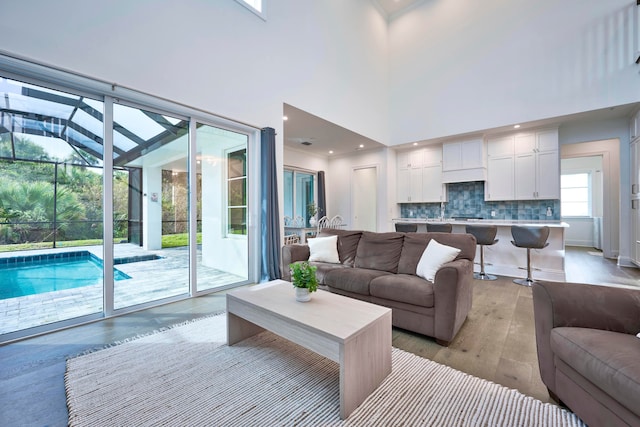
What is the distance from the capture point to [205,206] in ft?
12.8

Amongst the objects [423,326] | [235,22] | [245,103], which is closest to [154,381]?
[423,326]

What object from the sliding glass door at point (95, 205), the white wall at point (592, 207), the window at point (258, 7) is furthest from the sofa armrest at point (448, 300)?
the white wall at point (592, 207)

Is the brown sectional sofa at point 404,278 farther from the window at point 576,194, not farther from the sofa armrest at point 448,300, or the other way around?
the window at point 576,194

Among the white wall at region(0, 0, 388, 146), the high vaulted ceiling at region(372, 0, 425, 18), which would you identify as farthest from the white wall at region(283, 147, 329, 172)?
the high vaulted ceiling at region(372, 0, 425, 18)

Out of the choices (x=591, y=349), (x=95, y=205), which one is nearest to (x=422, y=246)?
(x=591, y=349)

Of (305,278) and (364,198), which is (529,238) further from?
(364,198)

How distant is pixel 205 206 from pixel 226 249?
782 mm

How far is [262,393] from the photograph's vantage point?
159 cm

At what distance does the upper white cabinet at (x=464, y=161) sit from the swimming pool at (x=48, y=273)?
19.7ft

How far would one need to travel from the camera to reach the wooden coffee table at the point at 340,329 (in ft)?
4.63

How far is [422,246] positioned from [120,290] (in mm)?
3382

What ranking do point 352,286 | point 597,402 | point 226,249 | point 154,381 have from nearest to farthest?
point 597,402 < point 154,381 < point 352,286 < point 226,249

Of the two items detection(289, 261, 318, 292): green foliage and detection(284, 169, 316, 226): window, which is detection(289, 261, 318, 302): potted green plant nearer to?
detection(289, 261, 318, 292): green foliage

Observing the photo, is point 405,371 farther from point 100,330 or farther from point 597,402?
point 100,330
